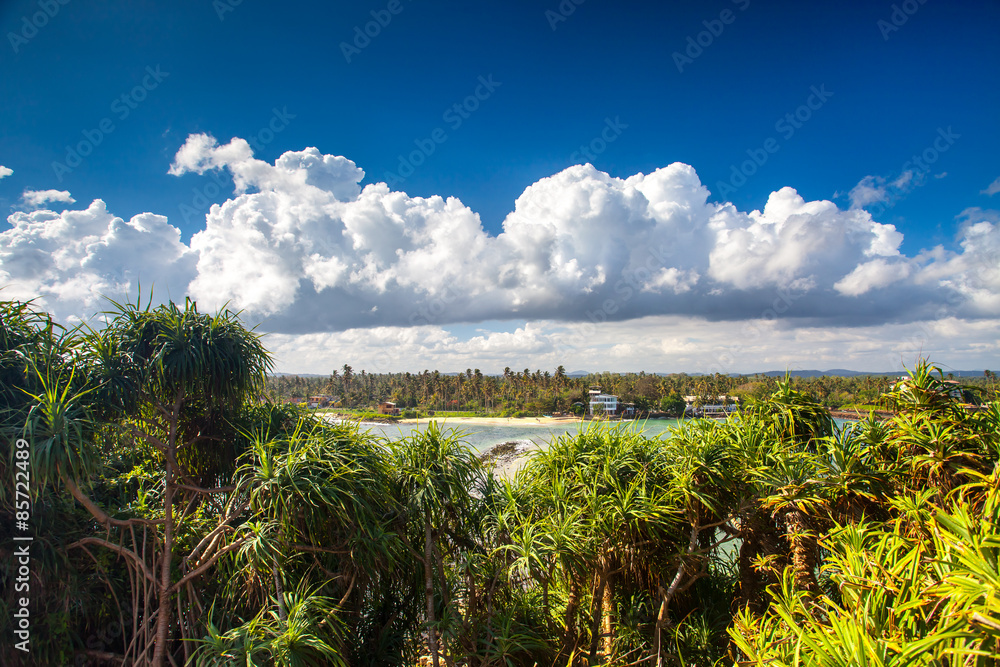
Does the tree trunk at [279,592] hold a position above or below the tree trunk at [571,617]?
above

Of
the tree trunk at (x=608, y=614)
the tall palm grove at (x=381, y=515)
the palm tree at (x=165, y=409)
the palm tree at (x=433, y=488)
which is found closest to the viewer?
the tall palm grove at (x=381, y=515)

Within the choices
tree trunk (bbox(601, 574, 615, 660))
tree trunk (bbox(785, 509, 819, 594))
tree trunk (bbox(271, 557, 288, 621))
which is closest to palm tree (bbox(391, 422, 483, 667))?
tree trunk (bbox(271, 557, 288, 621))

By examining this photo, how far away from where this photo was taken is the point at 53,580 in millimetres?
4039

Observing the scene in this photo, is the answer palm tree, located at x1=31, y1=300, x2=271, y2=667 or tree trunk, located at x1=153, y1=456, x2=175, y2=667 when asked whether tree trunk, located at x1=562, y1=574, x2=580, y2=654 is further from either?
tree trunk, located at x1=153, y1=456, x2=175, y2=667

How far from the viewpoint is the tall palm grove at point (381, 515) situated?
11.5 feet

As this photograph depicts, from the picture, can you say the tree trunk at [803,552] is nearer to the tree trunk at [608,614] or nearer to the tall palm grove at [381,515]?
the tall palm grove at [381,515]

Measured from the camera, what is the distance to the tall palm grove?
349 centimetres

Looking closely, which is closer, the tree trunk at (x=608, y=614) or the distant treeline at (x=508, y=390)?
the tree trunk at (x=608, y=614)

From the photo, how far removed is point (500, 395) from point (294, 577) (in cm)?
7300

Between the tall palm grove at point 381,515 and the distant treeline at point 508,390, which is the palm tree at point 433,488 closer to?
the tall palm grove at point 381,515

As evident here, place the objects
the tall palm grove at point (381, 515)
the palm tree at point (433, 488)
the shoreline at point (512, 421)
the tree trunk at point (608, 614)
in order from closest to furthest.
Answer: the tall palm grove at point (381, 515) < the palm tree at point (433, 488) < the tree trunk at point (608, 614) < the shoreline at point (512, 421)

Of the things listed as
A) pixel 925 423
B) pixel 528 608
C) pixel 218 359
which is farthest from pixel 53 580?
pixel 925 423

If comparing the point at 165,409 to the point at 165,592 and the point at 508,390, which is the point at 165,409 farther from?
the point at 508,390

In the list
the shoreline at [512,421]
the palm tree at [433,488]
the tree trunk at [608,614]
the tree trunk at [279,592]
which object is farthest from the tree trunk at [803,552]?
the shoreline at [512,421]
